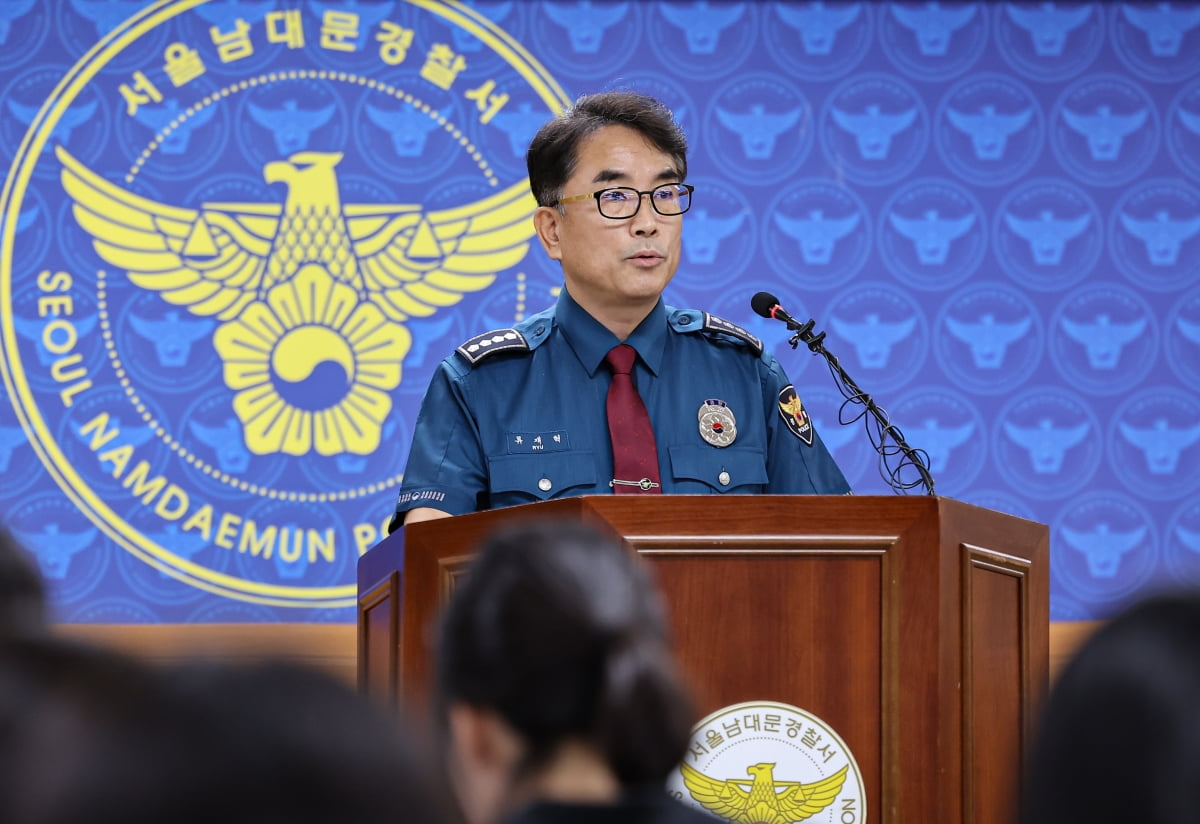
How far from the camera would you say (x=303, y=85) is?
4258mm

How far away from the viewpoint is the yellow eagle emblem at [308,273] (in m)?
4.18

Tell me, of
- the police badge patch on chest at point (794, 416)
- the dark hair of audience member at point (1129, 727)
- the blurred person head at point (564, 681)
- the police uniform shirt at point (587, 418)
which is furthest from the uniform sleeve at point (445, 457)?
the dark hair of audience member at point (1129, 727)

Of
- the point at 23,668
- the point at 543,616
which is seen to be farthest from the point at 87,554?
the point at 23,668

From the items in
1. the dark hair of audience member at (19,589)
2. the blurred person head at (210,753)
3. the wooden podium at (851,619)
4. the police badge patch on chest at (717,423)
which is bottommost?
the blurred person head at (210,753)

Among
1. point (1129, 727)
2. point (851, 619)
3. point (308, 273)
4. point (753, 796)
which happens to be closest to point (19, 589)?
point (1129, 727)

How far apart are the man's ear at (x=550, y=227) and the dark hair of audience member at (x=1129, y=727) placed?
2.46 meters

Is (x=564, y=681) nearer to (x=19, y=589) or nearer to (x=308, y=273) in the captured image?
(x=19, y=589)

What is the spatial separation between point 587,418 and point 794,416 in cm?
40

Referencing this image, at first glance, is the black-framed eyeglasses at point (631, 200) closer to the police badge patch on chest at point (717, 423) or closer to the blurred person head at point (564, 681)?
the police badge patch on chest at point (717, 423)

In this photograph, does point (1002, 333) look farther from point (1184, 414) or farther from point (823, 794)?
point (823, 794)

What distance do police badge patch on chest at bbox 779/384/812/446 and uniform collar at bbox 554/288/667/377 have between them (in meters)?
Answer: 0.25

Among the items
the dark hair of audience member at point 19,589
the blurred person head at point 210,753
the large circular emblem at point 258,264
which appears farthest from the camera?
the large circular emblem at point 258,264

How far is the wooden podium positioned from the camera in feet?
7.46

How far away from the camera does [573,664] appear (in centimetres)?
110
